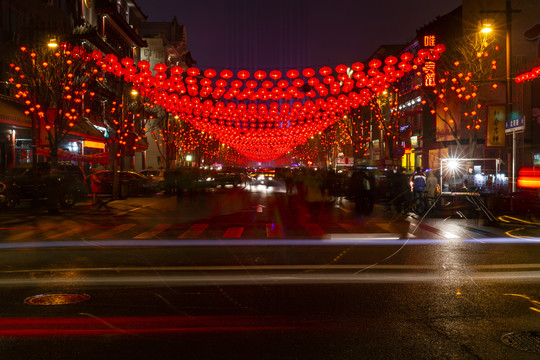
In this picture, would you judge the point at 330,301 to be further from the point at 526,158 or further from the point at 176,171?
the point at 526,158

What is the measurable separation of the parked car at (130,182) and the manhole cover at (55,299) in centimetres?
2620

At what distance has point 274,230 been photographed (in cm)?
1510

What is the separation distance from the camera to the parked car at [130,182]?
3341cm

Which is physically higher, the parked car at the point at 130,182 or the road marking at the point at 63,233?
the parked car at the point at 130,182

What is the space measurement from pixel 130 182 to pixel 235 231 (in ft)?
70.9

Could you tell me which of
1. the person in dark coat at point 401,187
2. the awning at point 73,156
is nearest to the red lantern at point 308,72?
the person in dark coat at point 401,187

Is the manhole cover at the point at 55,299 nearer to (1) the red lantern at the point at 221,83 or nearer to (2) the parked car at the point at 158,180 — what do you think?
(1) the red lantern at the point at 221,83

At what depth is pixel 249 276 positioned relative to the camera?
27.2 ft

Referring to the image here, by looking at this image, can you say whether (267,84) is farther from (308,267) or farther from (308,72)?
(308,267)

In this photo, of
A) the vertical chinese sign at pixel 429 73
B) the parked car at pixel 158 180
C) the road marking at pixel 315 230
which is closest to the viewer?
the road marking at pixel 315 230

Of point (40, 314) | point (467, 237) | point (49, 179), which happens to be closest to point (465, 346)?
point (40, 314)

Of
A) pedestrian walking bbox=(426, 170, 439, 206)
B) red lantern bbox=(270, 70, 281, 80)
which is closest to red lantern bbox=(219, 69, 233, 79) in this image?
red lantern bbox=(270, 70, 281, 80)

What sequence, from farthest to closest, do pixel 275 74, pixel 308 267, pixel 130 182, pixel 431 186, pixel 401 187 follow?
1. pixel 130 182
2. pixel 401 187
3. pixel 431 186
4. pixel 275 74
5. pixel 308 267

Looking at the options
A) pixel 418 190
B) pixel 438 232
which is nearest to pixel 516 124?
pixel 418 190
